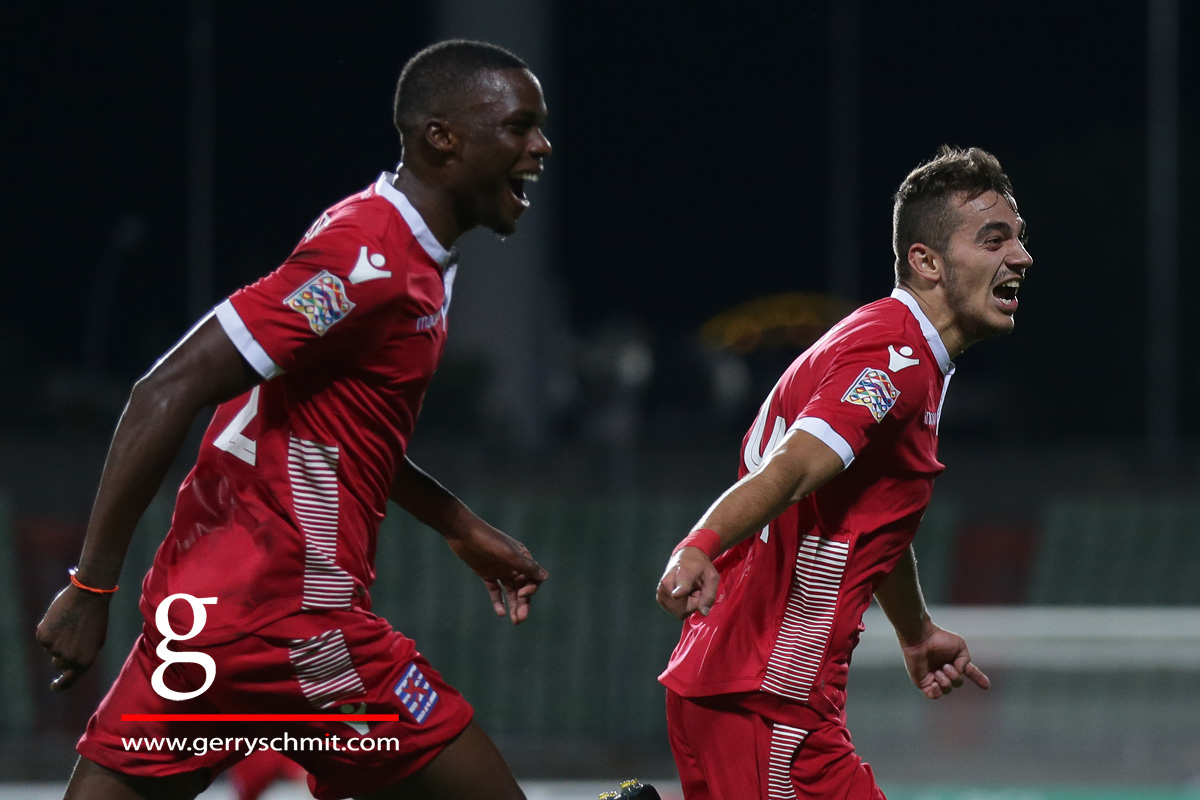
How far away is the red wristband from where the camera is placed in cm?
210

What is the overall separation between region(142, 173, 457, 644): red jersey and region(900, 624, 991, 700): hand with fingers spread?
1.19 metres

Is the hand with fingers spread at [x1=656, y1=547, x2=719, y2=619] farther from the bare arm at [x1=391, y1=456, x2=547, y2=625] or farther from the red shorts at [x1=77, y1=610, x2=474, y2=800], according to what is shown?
the bare arm at [x1=391, y1=456, x2=547, y2=625]

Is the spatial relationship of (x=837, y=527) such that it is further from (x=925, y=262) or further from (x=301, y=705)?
(x=301, y=705)

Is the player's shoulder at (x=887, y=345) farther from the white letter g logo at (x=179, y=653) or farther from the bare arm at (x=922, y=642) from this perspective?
the white letter g logo at (x=179, y=653)

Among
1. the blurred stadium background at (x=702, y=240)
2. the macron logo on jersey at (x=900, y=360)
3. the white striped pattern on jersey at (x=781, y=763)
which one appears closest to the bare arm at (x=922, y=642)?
the white striped pattern on jersey at (x=781, y=763)

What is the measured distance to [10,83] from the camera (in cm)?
1165

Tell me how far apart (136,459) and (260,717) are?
1.77ft

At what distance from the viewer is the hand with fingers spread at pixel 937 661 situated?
9.73 ft

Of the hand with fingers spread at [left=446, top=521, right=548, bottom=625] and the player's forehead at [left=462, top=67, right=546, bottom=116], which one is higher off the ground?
the player's forehead at [left=462, top=67, right=546, bottom=116]

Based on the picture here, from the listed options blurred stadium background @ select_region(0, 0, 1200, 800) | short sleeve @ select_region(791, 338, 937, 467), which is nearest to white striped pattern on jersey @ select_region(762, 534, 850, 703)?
short sleeve @ select_region(791, 338, 937, 467)

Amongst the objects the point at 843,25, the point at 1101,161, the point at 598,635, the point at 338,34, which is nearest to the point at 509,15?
the point at 338,34

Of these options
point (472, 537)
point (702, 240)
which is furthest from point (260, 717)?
point (702, 240)

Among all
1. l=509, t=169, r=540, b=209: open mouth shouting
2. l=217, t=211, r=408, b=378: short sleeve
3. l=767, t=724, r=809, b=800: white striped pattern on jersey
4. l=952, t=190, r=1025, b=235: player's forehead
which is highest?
l=509, t=169, r=540, b=209: open mouth shouting

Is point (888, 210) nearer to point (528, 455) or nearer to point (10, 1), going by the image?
point (528, 455)
